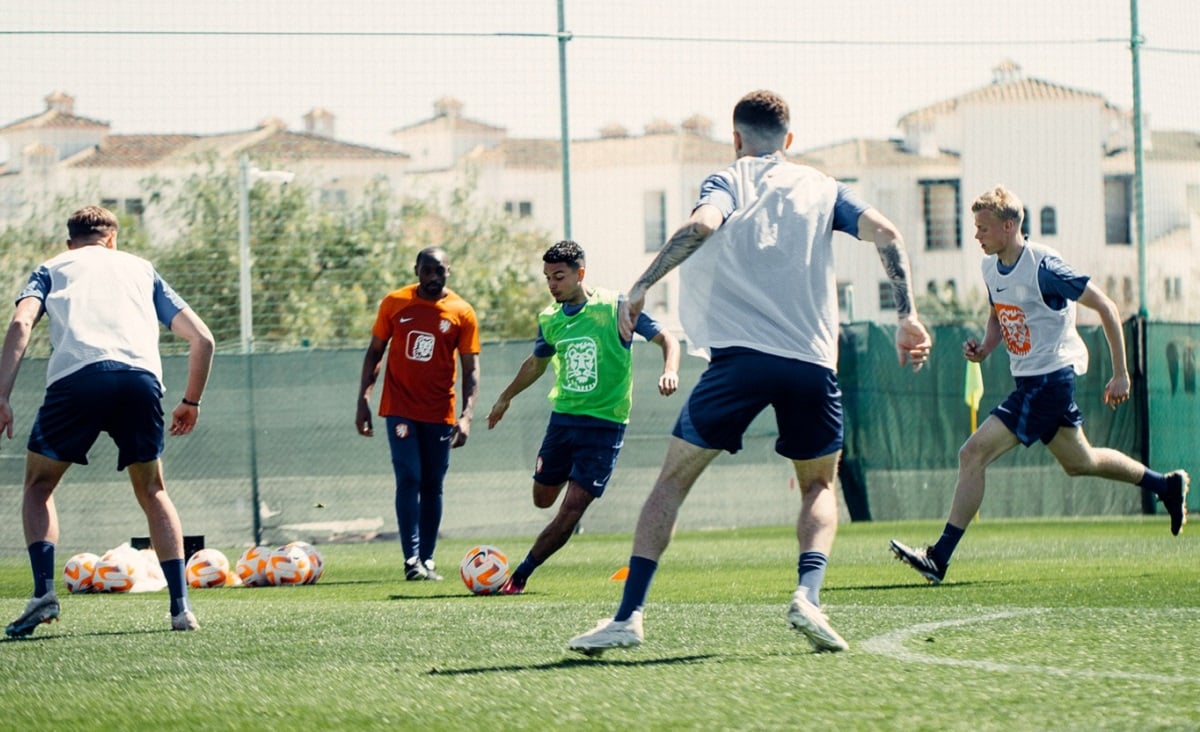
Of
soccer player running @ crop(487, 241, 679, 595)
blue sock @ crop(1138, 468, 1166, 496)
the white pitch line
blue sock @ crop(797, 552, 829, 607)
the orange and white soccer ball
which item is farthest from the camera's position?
the orange and white soccer ball

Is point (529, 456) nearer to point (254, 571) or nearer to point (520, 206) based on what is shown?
point (254, 571)

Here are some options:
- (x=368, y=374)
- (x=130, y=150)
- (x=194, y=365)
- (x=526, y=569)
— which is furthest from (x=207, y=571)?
(x=130, y=150)

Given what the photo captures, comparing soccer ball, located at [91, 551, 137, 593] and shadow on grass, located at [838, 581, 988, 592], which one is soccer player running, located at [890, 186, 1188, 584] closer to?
shadow on grass, located at [838, 581, 988, 592]

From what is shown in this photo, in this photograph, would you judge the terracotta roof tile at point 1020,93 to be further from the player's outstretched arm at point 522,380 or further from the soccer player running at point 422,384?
the player's outstretched arm at point 522,380

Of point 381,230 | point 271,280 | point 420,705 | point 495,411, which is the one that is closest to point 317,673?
point 420,705

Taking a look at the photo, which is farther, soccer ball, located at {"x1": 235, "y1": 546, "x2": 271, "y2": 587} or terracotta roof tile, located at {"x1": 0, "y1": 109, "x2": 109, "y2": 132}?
terracotta roof tile, located at {"x1": 0, "y1": 109, "x2": 109, "y2": 132}

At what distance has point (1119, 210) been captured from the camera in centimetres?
4353

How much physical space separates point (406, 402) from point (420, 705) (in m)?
6.06

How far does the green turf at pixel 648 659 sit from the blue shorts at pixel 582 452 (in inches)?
25.0

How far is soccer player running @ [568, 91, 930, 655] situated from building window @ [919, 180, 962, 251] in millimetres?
23813

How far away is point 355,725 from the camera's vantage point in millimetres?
4480

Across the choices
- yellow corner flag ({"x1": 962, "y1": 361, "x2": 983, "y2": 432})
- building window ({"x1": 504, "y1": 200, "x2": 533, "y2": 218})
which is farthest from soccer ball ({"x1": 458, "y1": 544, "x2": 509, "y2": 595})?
building window ({"x1": 504, "y1": 200, "x2": 533, "y2": 218})

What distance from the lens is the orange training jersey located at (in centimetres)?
1077

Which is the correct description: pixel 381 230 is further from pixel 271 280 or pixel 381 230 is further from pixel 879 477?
pixel 879 477
